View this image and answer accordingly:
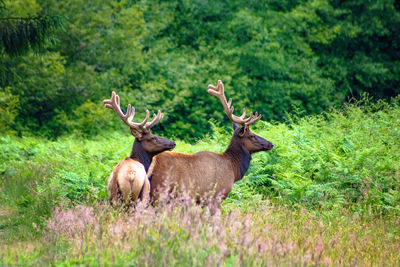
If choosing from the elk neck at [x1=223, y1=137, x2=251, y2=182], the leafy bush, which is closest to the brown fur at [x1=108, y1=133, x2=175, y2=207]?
the elk neck at [x1=223, y1=137, x2=251, y2=182]

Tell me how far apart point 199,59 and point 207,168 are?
61.2 ft

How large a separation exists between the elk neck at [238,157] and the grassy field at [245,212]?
1.63 feet

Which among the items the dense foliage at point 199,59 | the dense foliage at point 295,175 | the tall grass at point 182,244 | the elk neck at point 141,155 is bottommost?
the dense foliage at point 199,59

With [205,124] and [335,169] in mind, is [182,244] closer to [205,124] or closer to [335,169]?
[335,169]

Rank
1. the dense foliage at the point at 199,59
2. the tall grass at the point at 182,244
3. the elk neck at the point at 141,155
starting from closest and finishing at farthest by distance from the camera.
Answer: the tall grass at the point at 182,244 → the elk neck at the point at 141,155 → the dense foliage at the point at 199,59

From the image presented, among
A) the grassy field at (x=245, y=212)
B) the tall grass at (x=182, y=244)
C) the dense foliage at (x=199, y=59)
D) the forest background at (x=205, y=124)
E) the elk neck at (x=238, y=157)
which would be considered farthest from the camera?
the dense foliage at (x=199, y=59)

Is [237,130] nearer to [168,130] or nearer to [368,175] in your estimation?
A: [368,175]

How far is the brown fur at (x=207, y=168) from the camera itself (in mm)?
7730

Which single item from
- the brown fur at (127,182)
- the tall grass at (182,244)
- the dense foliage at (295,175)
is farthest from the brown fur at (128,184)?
the dense foliage at (295,175)

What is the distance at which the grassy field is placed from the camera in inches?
203

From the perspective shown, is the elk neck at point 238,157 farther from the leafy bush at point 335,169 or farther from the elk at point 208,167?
the leafy bush at point 335,169

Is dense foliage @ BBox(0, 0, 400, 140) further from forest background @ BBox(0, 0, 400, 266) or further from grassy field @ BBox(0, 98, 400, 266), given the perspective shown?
grassy field @ BBox(0, 98, 400, 266)

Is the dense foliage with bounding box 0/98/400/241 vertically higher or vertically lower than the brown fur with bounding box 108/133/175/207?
lower

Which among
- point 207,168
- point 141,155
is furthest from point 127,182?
point 207,168
